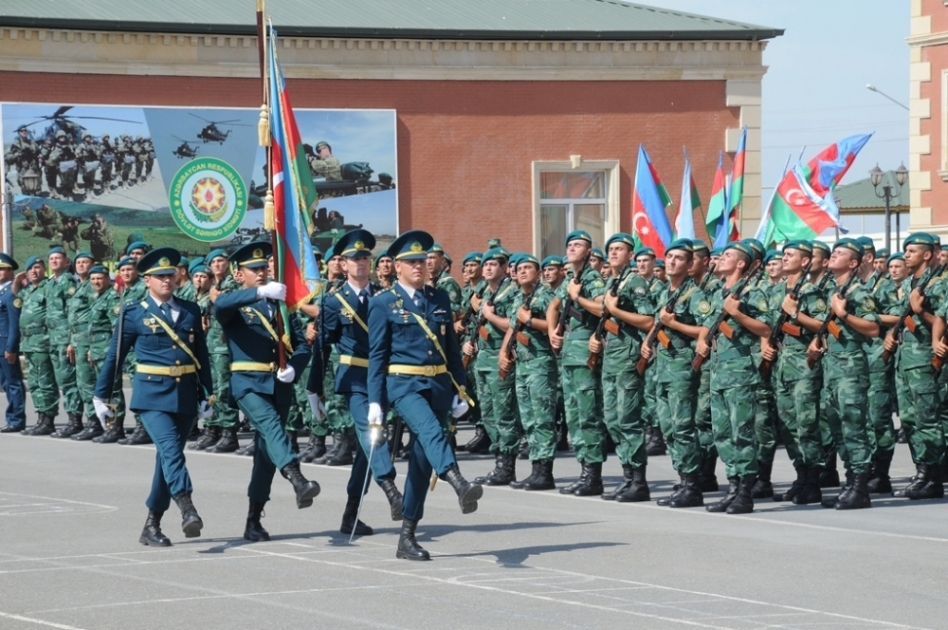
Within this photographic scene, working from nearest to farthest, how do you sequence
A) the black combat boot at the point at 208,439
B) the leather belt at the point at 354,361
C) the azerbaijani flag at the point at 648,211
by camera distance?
1. the leather belt at the point at 354,361
2. the black combat boot at the point at 208,439
3. the azerbaijani flag at the point at 648,211

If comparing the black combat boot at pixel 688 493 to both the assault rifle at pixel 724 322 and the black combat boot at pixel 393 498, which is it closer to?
the assault rifle at pixel 724 322

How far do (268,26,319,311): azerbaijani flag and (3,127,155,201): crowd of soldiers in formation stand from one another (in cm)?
1482

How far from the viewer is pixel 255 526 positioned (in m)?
10.5

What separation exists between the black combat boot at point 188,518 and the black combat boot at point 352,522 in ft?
3.58

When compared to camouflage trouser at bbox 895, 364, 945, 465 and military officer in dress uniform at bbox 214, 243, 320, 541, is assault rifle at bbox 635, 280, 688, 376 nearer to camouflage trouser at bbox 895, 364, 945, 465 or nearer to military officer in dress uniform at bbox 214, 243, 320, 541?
camouflage trouser at bbox 895, 364, 945, 465

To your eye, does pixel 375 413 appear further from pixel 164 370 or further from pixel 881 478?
pixel 881 478

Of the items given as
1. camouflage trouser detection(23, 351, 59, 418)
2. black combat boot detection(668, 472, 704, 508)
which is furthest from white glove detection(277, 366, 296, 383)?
camouflage trouser detection(23, 351, 59, 418)

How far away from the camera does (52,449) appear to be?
16.8 meters

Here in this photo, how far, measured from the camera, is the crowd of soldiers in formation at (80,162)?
25875 millimetres

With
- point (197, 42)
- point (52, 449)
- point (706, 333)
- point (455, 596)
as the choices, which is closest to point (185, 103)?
point (197, 42)

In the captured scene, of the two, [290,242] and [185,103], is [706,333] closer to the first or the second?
[290,242]

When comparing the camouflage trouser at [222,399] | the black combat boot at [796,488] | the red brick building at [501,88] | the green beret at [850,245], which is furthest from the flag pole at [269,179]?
the red brick building at [501,88]

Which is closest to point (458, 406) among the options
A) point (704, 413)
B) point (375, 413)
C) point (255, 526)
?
point (375, 413)

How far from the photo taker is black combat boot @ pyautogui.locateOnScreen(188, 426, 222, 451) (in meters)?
16.8
